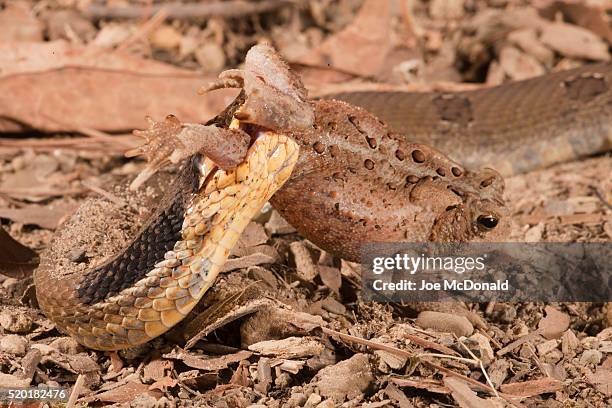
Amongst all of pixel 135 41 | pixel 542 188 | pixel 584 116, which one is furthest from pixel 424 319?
pixel 135 41

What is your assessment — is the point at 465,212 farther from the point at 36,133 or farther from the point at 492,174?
the point at 36,133

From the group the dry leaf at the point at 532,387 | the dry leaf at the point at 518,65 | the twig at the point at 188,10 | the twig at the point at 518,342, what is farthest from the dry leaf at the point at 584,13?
the dry leaf at the point at 532,387

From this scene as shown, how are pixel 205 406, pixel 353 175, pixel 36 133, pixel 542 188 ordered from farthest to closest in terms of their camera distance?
pixel 36 133 → pixel 542 188 → pixel 353 175 → pixel 205 406

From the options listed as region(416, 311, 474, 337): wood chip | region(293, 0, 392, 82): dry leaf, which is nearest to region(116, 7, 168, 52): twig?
region(293, 0, 392, 82): dry leaf

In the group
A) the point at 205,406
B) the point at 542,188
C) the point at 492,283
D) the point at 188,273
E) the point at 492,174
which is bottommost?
the point at 205,406

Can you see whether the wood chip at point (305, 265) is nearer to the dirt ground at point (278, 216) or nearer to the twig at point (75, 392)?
the dirt ground at point (278, 216)
